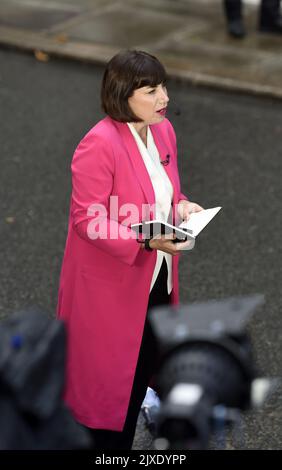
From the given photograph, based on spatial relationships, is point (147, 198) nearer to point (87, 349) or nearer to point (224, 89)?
point (87, 349)

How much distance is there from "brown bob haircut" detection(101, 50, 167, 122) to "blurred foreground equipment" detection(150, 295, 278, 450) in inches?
71.1

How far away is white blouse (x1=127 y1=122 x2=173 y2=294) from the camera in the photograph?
399 centimetres

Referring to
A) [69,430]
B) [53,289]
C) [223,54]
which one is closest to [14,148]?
[53,289]

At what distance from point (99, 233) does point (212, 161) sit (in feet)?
15.2

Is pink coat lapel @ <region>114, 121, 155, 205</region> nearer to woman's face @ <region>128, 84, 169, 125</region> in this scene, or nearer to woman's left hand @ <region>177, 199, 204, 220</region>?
woman's face @ <region>128, 84, 169, 125</region>

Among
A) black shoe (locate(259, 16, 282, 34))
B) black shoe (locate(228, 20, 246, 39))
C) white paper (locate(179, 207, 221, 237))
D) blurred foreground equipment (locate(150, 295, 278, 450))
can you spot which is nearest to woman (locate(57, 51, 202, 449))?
white paper (locate(179, 207, 221, 237))

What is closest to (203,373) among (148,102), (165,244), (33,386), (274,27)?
(33,386)

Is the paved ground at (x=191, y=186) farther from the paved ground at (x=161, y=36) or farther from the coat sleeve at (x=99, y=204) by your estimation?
the coat sleeve at (x=99, y=204)

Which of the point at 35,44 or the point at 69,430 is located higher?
the point at 69,430

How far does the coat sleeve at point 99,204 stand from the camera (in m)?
3.78

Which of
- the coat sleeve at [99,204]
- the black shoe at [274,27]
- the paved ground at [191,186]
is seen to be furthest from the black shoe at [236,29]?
the coat sleeve at [99,204]

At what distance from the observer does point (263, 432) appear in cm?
486

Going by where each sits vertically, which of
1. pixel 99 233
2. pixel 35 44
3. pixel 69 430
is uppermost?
pixel 69 430

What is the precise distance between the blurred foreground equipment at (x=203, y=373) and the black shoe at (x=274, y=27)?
395 inches
